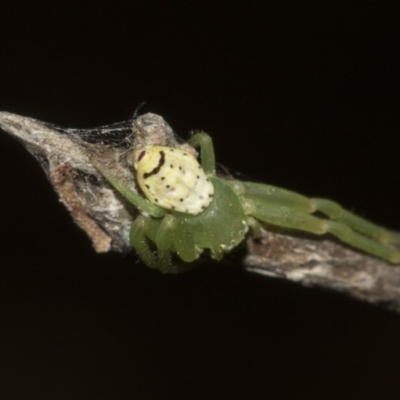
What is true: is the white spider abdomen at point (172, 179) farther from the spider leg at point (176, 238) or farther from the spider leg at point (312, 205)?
the spider leg at point (312, 205)

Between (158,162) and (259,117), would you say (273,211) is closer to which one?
(158,162)

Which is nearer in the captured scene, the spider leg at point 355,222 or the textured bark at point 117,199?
the textured bark at point 117,199

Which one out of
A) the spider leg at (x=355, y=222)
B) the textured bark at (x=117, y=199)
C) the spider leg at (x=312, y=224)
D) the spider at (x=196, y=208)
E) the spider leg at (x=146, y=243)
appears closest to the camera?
the textured bark at (x=117, y=199)

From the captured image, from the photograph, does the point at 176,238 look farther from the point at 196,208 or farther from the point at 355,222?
the point at 355,222

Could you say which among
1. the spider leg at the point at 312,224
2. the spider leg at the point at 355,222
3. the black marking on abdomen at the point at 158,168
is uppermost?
the spider leg at the point at 355,222

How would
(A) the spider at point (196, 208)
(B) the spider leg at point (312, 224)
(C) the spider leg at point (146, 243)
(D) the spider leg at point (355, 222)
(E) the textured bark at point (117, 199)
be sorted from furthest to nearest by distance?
(D) the spider leg at point (355, 222) → (B) the spider leg at point (312, 224) → (C) the spider leg at point (146, 243) → (A) the spider at point (196, 208) → (E) the textured bark at point (117, 199)

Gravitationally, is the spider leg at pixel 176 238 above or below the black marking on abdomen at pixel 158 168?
below

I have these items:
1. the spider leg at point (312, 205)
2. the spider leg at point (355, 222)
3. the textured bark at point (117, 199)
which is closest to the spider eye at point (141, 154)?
the textured bark at point (117, 199)

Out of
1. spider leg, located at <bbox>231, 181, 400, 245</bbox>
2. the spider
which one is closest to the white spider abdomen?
the spider

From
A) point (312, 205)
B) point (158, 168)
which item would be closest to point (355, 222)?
point (312, 205)
